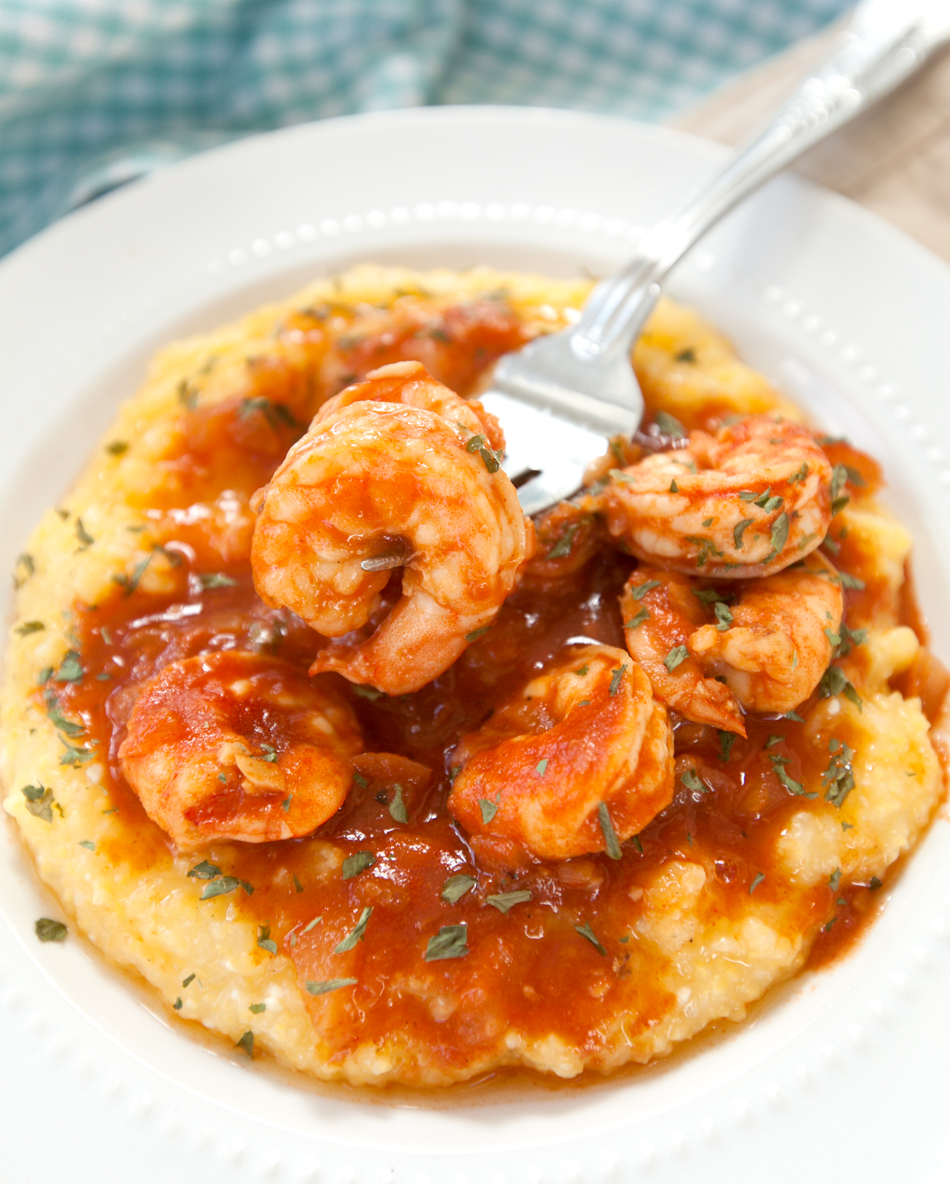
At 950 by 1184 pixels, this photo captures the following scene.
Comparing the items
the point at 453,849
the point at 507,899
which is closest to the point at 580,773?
the point at 507,899

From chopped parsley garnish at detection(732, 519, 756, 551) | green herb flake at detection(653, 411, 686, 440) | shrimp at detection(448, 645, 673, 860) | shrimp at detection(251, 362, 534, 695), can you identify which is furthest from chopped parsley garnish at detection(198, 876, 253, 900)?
green herb flake at detection(653, 411, 686, 440)

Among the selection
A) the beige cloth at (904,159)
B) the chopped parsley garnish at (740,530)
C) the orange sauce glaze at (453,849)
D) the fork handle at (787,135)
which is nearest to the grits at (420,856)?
the orange sauce glaze at (453,849)

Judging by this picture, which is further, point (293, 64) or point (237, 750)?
point (293, 64)

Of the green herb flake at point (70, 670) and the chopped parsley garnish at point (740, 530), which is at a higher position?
the chopped parsley garnish at point (740, 530)

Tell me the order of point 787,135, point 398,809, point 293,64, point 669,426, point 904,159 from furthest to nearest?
point 293,64
point 904,159
point 787,135
point 669,426
point 398,809

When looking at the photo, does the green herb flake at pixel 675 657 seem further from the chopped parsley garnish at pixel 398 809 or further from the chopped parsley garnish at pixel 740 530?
the chopped parsley garnish at pixel 398 809

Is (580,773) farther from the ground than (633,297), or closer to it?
closer to it

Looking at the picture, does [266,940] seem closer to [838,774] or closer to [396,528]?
[396,528]

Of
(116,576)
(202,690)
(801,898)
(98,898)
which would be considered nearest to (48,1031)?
(98,898)
